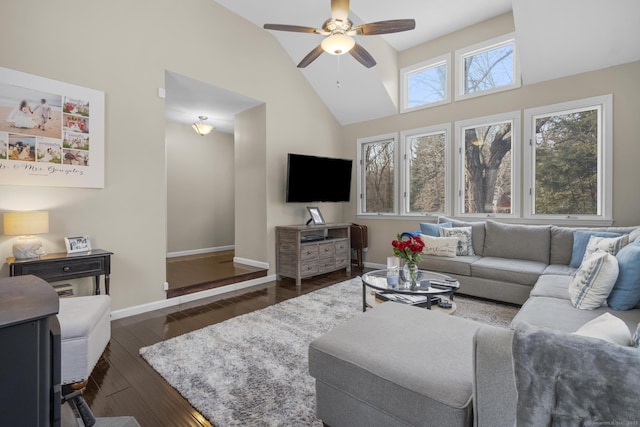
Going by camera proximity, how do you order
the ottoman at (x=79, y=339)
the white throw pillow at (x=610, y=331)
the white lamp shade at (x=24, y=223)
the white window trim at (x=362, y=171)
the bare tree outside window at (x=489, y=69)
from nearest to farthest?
1. the white throw pillow at (x=610, y=331)
2. the ottoman at (x=79, y=339)
3. the white lamp shade at (x=24, y=223)
4. the bare tree outside window at (x=489, y=69)
5. the white window trim at (x=362, y=171)

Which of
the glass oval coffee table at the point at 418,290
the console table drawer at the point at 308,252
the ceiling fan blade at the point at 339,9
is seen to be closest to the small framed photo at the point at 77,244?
the console table drawer at the point at 308,252

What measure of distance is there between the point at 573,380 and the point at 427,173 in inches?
182

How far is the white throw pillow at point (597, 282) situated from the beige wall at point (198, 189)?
6.38 meters

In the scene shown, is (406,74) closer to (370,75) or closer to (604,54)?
(370,75)

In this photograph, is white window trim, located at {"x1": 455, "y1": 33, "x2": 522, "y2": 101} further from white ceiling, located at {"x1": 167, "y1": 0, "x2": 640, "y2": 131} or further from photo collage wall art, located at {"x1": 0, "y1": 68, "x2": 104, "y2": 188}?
photo collage wall art, located at {"x1": 0, "y1": 68, "x2": 104, "y2": 188}

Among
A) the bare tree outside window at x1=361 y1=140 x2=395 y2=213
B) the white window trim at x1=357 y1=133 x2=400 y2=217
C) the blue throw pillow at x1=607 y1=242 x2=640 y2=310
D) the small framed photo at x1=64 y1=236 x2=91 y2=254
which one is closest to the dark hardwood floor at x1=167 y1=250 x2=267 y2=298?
the small framed photo at x1=64 y1=236 x2=91 y2=254

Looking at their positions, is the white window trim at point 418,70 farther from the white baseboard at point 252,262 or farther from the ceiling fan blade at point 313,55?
the white baseboard at point 252,262

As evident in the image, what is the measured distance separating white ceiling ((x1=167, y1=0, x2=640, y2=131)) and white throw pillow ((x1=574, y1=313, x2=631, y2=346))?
144 inches

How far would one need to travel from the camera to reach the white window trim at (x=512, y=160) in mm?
4227

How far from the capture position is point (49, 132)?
280 cm

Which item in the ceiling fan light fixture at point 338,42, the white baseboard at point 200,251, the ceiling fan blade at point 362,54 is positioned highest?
the ceiling fan blade at point 362,54

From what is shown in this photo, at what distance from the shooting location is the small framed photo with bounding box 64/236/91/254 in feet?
9.23

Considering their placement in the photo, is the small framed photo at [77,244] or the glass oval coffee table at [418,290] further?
the small framed photo at [77,244]

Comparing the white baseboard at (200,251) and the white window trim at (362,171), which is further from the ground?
the white window trim at (362,171)
